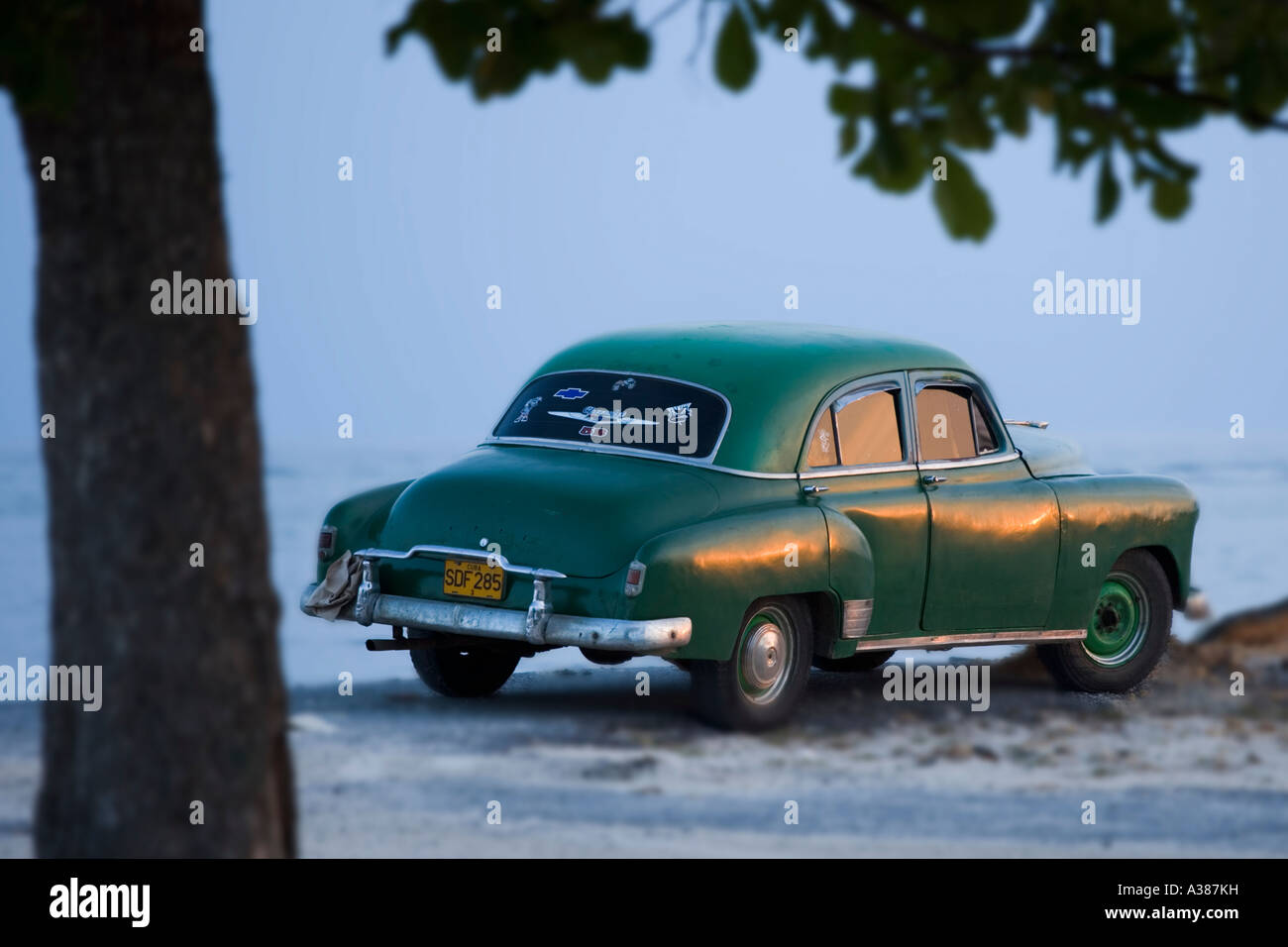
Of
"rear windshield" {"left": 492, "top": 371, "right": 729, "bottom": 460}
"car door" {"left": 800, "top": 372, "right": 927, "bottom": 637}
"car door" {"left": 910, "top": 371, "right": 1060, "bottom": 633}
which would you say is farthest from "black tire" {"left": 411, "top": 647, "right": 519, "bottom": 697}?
"car door" {"left": 910, "top": 371, "right": 1060, "bottom": 633}

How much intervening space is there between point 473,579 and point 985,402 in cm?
322

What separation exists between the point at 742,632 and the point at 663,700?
123 centimetres

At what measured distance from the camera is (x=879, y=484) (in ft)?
34.9

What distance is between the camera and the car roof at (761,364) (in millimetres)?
10336

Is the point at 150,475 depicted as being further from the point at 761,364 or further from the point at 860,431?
the point at 860,431

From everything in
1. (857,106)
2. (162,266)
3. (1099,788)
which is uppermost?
(857,106)

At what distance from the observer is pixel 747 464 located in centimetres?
1021

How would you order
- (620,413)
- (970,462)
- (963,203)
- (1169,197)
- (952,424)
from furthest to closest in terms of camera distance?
1. (952,424)
2. (970,462)
3. (620,413)
4. (1169,197)
5. (963,203)

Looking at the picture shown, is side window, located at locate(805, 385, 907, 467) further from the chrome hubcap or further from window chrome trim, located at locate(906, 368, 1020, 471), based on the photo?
the chrome hubcap

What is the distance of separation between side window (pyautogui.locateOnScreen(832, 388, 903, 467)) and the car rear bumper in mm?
1698

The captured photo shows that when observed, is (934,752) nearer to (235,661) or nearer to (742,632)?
(742,632)

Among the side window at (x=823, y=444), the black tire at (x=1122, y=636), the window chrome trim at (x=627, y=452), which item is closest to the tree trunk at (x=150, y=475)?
the window chrome trim at (x=627, y=452)

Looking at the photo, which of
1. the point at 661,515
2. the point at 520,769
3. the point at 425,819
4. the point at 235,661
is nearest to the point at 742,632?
the point at 661,515

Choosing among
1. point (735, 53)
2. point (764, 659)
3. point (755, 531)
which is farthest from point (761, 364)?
point (735, 53)
